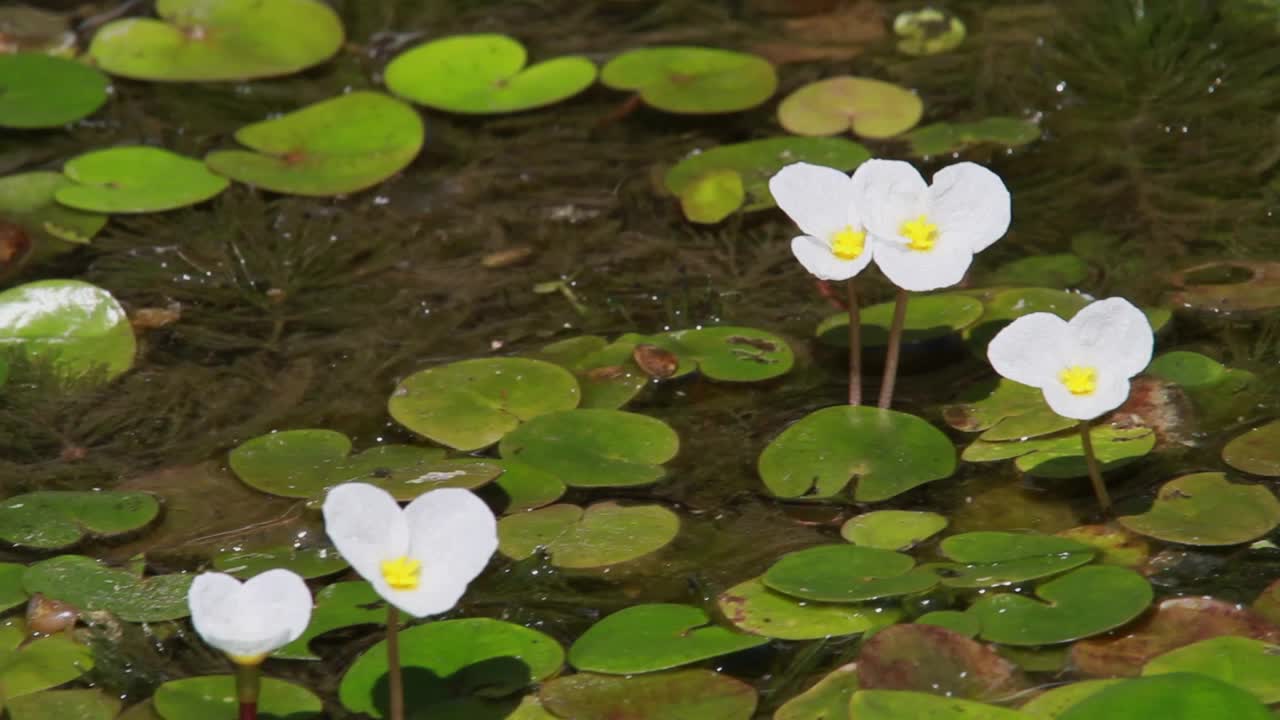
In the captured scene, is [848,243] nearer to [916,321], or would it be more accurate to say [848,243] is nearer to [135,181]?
[916,321]

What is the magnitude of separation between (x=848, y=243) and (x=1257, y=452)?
1.73ft

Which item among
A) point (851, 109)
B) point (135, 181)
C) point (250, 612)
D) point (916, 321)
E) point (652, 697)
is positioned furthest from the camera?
point (851, 109)

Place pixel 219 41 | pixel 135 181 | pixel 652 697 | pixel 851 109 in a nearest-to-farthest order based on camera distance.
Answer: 1. pixel 652 697
2. pixel 135 181
3. pixel 851 109
4. pixel 219 41

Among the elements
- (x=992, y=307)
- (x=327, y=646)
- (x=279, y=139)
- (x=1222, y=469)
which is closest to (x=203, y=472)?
(x=327, y=646)

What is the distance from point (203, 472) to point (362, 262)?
0.57 metres

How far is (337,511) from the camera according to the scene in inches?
50.5

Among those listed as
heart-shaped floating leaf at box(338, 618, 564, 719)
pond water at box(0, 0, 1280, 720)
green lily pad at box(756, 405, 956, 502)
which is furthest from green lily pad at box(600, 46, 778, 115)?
heart-shaped floating leaf at box(338, 618, 564, 719)

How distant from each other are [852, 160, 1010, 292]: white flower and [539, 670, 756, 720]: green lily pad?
1.74ft

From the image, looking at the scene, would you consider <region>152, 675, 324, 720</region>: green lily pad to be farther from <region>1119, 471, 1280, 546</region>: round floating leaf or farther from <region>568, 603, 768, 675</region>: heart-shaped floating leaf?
<region>1119, 471, 1280, 546</region>: round floating leaf

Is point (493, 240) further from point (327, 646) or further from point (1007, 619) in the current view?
point (1007, 619)

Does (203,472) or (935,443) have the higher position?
(935,443)

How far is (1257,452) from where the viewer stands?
1.72m

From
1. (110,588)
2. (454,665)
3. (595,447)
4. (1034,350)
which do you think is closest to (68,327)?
(110,588)

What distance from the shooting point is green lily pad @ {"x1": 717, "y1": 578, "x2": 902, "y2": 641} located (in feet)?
4.97
